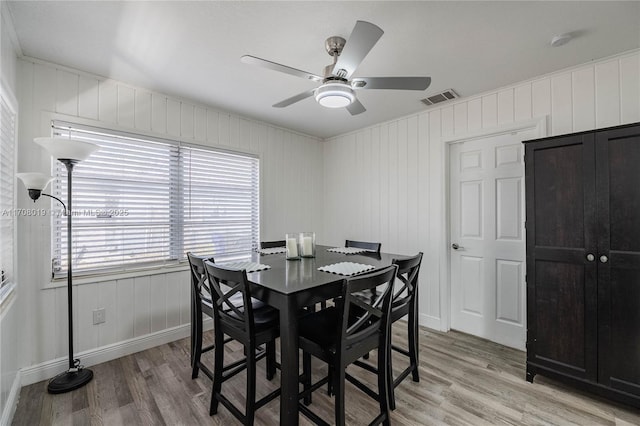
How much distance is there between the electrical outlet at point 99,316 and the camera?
7.94 feet

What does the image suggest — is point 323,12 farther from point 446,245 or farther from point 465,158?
point 446,245

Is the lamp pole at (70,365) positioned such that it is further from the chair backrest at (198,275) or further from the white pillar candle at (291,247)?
the white pillar candle at (291,247)

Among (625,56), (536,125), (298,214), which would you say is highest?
(625,56)

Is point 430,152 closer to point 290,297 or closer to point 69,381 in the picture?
point 290,297

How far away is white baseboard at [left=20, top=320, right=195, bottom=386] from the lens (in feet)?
6.98

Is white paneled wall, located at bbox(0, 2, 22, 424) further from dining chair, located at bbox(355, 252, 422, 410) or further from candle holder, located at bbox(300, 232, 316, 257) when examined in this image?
dining chair, located at bbox(355, 252, 422, 410)

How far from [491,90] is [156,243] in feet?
12.0

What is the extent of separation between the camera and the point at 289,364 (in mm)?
1355

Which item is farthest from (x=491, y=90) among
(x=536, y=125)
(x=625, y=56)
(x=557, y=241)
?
(x=557, y=241)

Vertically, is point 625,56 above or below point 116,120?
above

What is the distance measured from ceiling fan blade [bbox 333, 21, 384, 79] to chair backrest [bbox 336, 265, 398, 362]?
3.84 feet

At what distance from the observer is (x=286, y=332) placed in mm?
1345

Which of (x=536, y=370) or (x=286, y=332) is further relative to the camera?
(x=536, y=370)

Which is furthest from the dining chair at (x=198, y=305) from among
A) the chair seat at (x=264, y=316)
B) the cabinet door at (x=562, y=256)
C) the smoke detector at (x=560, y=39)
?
the smoke detector at (x=560, y=39)
